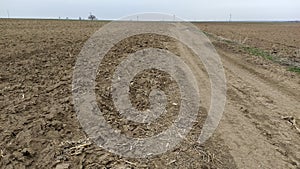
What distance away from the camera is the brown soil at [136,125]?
4102 mm

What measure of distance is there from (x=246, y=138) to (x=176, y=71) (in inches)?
130

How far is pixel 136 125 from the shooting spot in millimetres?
4926

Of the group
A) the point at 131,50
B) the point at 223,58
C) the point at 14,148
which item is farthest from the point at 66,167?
the point at 223,58

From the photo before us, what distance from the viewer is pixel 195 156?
4098 mm

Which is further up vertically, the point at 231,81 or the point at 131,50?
the point at 131,50

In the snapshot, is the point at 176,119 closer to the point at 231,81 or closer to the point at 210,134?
the point at 210,134

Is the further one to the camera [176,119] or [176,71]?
[176,71]

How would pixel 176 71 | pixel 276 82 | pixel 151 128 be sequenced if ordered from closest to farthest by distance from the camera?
A: 1. pixel 151 128
2. pixel 176 71
3. pixel 276 82

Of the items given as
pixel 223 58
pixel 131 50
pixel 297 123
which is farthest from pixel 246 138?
pixel 223 58

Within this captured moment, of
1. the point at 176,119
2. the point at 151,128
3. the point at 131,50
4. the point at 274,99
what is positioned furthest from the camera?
the point at 131,50

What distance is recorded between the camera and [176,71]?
26.0 feet

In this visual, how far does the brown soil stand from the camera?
13.5ft

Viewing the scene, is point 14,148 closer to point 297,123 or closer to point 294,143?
point 294,143

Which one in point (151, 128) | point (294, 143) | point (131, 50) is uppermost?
point (131, 50)
